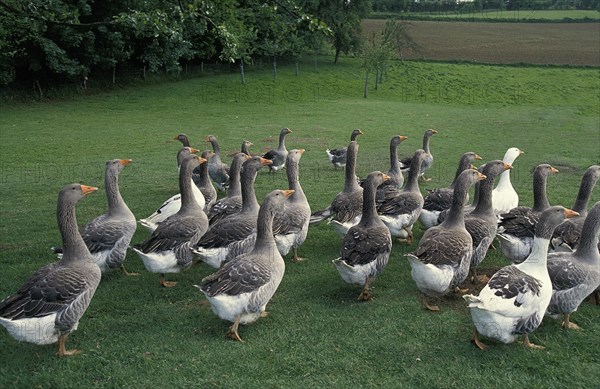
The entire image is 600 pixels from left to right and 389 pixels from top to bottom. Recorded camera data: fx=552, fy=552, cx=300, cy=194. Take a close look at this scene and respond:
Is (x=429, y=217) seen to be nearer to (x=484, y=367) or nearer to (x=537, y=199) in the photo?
(x=537, y=199)

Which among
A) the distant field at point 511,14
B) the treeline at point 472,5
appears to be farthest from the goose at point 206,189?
the treeline at point 472,5

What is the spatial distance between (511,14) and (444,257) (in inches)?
3043

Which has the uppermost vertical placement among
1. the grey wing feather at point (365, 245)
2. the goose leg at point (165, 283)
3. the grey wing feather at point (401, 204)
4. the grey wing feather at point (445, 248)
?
the grey wing feather at point (445, 248)

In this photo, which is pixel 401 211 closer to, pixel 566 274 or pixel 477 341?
pixel 566 274

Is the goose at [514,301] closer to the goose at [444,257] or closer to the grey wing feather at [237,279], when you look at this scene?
the goose at [444,257]

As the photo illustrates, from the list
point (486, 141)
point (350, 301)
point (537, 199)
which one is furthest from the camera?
point (486, 141)

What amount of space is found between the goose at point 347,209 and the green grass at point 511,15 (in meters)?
64.7

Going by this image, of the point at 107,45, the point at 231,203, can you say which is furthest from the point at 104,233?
the point at 107,45

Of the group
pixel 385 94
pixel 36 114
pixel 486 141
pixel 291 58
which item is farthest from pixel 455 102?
pixel 36 114

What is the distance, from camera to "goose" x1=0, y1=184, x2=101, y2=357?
6203 millimetres

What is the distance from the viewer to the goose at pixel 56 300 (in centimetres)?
620

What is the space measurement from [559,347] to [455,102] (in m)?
33.8

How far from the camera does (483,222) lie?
866 cm

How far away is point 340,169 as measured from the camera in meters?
17.8
